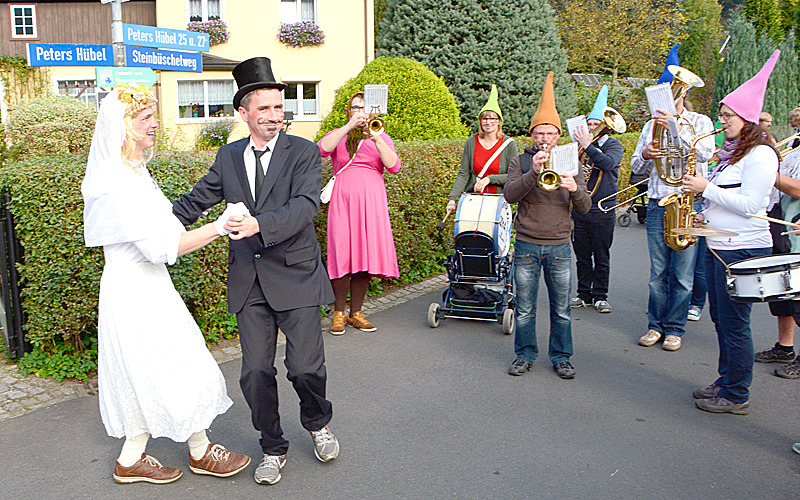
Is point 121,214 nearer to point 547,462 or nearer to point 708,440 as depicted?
point 547,462

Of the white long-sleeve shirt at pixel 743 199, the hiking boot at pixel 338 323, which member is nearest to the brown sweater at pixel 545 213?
the white long-sleeve shirt at pixel 743 199

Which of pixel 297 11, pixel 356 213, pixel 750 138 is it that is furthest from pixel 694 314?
pixel 297 11

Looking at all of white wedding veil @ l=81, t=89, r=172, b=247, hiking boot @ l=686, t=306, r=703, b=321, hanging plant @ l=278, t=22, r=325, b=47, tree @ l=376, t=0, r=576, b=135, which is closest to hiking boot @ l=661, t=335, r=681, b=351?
hiking boot @ l=686, t=306, r=703, b=321

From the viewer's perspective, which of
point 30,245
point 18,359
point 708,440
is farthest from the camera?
point 18,359

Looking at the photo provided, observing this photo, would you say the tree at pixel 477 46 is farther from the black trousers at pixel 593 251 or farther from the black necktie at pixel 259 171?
the black necktie at pixel 259 171

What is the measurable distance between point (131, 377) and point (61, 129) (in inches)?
230

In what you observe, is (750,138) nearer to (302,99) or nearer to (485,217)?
(485,217)

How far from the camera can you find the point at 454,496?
3.88 m

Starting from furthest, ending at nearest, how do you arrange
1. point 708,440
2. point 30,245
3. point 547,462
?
point 30,245 → point 708,440 → point 547,462

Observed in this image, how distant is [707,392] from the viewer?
527 cm

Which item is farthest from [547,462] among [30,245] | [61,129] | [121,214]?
[61,129]

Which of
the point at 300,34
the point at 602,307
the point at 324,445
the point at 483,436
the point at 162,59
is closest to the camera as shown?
the point at 324,445

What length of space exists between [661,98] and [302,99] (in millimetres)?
22859

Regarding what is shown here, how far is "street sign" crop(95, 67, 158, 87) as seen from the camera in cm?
756
